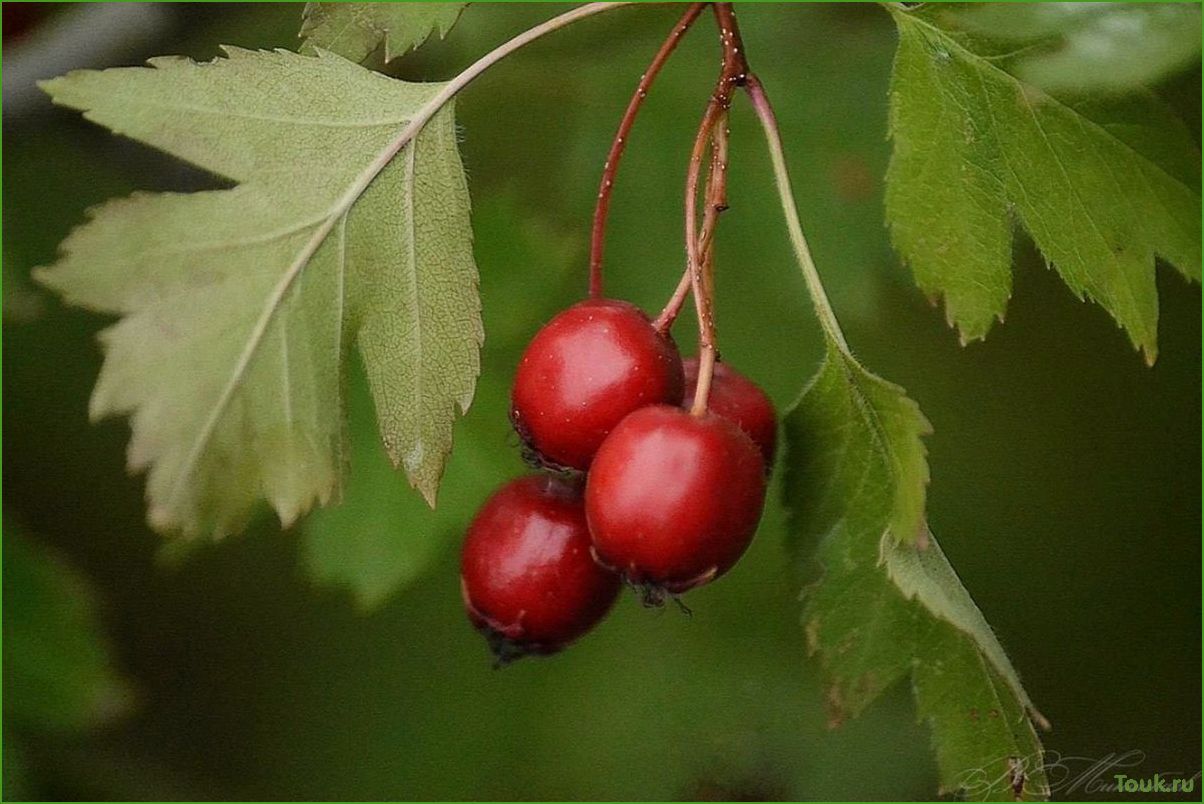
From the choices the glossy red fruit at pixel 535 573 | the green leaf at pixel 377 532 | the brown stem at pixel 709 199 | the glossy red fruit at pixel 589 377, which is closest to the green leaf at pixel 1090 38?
the brown stem at pixel 709 199

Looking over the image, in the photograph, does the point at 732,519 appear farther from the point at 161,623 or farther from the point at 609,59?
the point at 161,623

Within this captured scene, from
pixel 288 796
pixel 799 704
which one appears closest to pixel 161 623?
pixel 288 796

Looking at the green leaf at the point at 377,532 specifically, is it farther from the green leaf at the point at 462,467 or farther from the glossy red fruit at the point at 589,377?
the glossy red fruit at the point at 589,377

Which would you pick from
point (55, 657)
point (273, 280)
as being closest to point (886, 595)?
point (273, 280)

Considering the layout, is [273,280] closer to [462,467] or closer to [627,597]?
[462,467]

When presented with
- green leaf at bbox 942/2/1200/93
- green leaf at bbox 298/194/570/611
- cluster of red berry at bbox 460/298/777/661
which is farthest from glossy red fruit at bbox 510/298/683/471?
green leaf at bbox 298/194/570/611

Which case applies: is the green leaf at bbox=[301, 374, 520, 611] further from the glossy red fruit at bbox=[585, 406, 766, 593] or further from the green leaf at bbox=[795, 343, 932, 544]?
the glossy red fruit at bbox=[585, 406, 766, 593]
